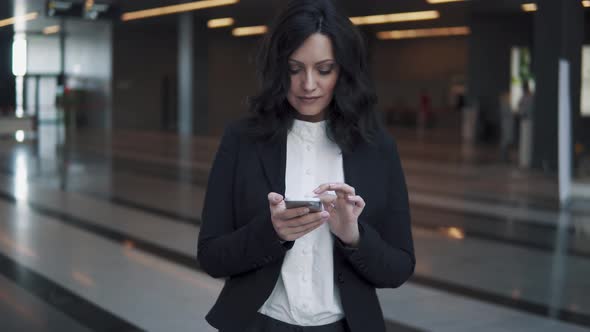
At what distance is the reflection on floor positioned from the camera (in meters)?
5.84

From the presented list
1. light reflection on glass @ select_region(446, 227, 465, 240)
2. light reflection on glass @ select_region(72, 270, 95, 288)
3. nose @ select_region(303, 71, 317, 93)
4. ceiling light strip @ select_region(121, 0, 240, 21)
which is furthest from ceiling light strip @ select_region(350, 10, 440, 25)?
nose @ select_region(303, 71, 317, 93)

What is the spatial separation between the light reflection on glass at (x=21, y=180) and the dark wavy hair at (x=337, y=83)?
1072 cm

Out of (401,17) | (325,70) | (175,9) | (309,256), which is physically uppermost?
(175,9)

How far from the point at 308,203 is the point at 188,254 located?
6.38 metres

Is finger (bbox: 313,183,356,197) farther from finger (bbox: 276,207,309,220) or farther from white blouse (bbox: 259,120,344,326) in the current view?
white blouse (bbox: 259,120,344,326)

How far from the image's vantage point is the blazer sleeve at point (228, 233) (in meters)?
1.97

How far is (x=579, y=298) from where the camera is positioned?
6.54 m

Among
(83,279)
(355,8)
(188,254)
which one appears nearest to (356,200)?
A: (83,279)

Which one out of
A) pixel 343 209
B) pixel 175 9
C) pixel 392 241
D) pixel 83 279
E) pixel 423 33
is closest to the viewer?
pixel 343 209

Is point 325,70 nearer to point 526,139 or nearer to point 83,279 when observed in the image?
point 83,279

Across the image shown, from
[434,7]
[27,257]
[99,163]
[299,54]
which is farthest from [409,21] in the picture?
[299,54]

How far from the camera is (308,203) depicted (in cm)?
178

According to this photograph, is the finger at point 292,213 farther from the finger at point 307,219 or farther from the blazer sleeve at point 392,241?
the blazer sleeve at point 392,241

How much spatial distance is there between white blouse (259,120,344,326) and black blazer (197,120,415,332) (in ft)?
0.09
